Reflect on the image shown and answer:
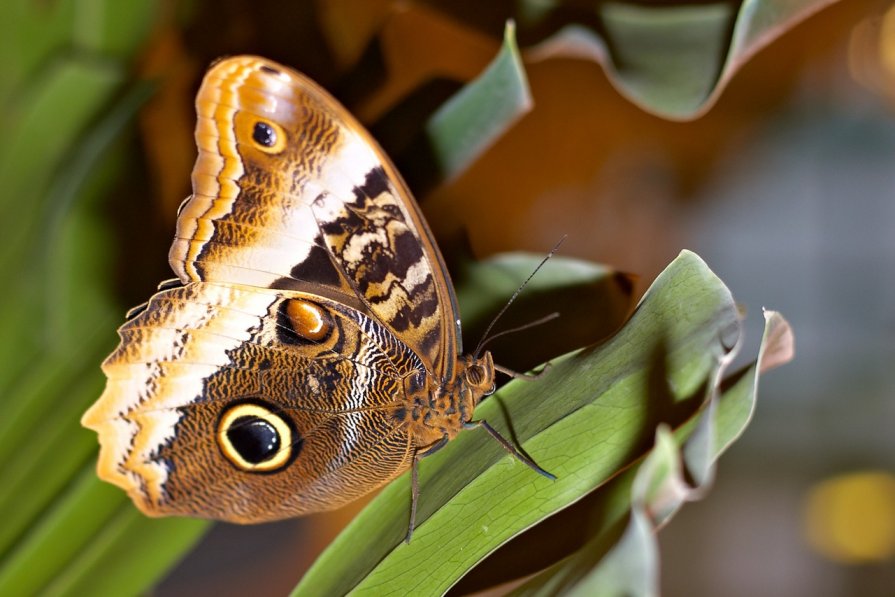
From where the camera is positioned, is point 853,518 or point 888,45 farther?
point 853,518

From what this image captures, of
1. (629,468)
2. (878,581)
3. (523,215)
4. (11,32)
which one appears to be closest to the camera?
(629,468)

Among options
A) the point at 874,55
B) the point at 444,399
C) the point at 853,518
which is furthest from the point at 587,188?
the point at 444,399

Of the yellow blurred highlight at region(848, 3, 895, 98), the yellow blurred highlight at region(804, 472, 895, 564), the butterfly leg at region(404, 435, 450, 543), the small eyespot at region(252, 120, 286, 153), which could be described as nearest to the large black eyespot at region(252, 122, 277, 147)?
the small eyespot at region(252, 120, 286, 153)

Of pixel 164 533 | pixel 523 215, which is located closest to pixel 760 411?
pixel 523 215

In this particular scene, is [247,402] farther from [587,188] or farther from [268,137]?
[587,188]

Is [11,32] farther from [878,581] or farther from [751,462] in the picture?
[878,581]

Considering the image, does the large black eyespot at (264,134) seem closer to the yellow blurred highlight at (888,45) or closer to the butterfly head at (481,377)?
the butterfly head at (481,377)
